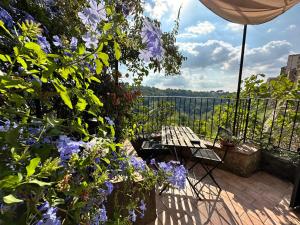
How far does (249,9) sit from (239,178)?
2.57 meters

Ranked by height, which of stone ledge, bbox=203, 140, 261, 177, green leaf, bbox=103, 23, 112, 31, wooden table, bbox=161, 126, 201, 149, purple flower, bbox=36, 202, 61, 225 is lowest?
stone ledge, bbox=203, 140, 261, 177

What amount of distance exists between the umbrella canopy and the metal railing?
4.94 ft

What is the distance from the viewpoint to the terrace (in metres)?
2.27

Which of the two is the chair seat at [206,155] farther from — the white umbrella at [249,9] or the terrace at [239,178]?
the white umbrella at [249,9]

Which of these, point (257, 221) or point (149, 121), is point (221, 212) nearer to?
point (257, 221)

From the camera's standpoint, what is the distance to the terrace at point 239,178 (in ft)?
7.46

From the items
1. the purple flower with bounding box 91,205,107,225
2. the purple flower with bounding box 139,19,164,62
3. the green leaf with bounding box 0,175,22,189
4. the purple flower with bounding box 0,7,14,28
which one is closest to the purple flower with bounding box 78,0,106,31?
the purple flower with bounding box 139,19,164,62

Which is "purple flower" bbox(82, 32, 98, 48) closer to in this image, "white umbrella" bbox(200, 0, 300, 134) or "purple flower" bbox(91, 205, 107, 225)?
"purple flower" bbox(91, 205, 107, 225)

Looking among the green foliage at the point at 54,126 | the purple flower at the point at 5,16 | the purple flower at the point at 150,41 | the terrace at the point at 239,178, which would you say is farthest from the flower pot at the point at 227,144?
the purple flower at the point at 5,16

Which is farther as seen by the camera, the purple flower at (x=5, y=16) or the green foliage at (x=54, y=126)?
the purple flower at (x=5, y=16)

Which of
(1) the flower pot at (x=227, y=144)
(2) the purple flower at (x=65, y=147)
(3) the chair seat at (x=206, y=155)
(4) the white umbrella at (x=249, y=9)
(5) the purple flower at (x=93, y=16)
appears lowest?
(1) the flower pot at (x=227, y=144)

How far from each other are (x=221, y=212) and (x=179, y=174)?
1.42m

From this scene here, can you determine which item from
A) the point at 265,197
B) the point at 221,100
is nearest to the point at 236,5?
the point at 221,100

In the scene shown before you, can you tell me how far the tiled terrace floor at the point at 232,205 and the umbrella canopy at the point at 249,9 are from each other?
253cm
